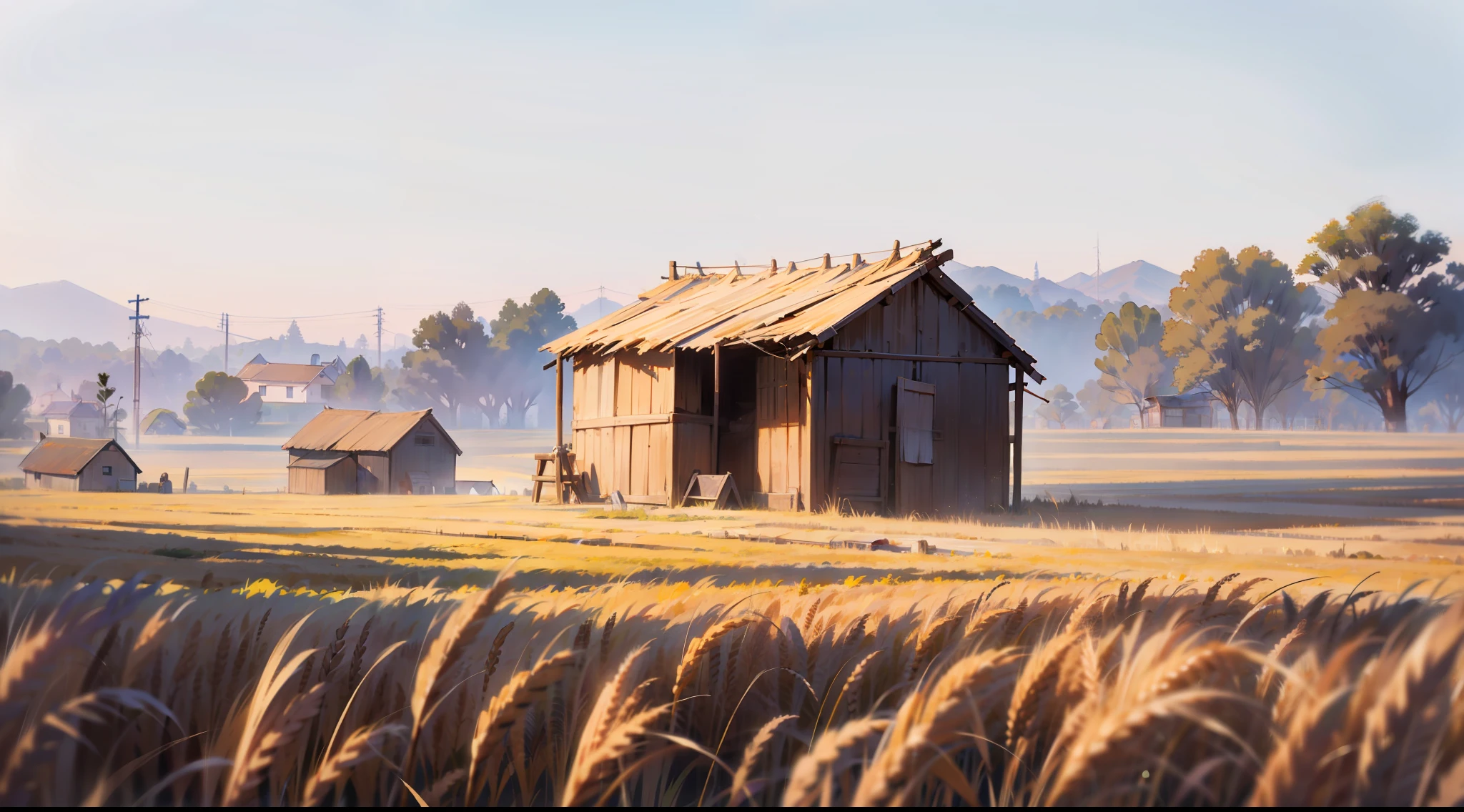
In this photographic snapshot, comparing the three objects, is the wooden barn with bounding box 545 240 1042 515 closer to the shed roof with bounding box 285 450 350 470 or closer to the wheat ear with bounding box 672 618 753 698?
the wheat ear with bounding box 672 618 753 698

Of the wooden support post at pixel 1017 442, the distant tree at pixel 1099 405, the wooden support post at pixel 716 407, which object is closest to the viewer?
the wooden support post at pixel 716 407

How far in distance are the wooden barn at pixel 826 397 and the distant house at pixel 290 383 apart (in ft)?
327

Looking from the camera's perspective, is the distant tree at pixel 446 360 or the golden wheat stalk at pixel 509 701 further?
the distant tree at pixel 446 360

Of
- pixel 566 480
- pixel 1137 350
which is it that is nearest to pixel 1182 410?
pixel 1137 350

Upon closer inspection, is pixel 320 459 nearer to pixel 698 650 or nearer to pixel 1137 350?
pixel 698 650

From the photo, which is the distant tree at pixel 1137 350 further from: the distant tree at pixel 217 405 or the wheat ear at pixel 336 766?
the wheat ear at pixel 336 766

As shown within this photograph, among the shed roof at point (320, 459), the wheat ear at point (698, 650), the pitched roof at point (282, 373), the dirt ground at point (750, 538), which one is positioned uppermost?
the pitched roof at point (282, 373)

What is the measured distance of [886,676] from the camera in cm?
374

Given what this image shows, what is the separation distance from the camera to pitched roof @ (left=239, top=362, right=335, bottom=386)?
391 ft

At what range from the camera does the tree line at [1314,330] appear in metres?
53.6

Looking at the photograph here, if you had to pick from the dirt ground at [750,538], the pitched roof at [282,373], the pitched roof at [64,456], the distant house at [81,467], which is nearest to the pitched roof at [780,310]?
the dirt ground at [750,538]

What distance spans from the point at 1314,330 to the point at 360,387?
270 ft

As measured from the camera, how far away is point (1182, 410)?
81.9 m

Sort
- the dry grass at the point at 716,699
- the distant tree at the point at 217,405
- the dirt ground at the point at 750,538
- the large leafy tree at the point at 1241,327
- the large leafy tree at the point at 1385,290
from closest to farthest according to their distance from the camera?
the dry grass at the point at 716,699
the dirt ground at the point at 750,538
the large leafy tree at the point at 1385,290
the large leafy tree at the point at 1241,327
the distant tree at the point at 217,405
